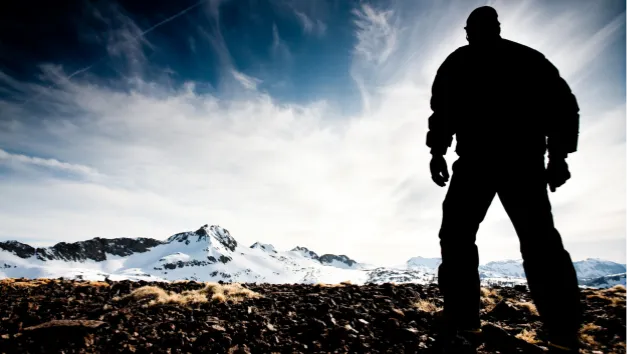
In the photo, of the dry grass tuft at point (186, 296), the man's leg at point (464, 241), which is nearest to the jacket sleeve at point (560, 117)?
the man's leg at point (464, 241)

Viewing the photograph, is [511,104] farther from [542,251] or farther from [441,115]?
[542,251]

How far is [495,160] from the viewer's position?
375cm

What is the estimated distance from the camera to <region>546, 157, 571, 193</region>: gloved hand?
12.2 ft

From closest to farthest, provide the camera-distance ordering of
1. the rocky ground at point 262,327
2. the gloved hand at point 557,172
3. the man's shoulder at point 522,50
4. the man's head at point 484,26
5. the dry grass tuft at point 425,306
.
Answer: the gloved hand at point 557,172 → the rocky ground at point 262,327 → the man's shoulder at point 522,50 → the man's head at point 484,26 → the dry grass tuft at point 425,306

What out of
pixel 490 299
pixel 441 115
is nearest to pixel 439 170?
pixel 441 115

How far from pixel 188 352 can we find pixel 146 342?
2.16ft

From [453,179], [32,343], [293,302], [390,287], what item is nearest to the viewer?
[32,343]

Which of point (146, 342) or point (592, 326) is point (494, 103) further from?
point (146, 342)

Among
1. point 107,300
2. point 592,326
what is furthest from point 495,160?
point 107,300

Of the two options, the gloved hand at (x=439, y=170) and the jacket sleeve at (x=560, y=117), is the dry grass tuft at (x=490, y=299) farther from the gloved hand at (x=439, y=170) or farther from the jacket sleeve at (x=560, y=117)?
the jacket sleeve at (x=560, y=117)

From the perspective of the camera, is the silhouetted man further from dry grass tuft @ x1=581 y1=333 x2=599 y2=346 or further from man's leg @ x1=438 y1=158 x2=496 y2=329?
dry grass tuft @ x1=581 y1=333 x2=599 y2=346

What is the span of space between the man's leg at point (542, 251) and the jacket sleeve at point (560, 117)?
29 cm

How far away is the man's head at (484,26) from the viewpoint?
424 centimetres

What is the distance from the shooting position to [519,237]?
3.60m
